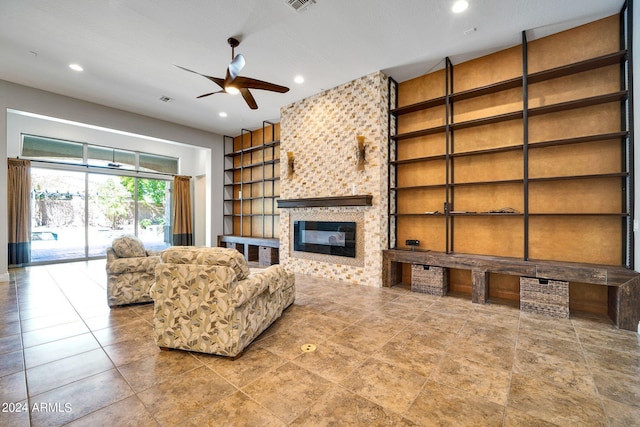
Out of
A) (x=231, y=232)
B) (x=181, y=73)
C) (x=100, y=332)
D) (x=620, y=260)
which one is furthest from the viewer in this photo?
(x=231, y=232)

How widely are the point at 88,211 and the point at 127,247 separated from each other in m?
4.91

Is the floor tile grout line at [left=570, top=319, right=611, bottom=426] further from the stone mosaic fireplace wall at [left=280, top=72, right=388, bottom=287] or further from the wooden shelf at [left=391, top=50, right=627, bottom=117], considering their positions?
the wooden shelf at [left=391, top=50, right=627, bottom=117]

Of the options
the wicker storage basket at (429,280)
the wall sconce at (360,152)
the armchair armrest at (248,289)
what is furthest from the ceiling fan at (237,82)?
the wicker storage basket at (429,280)

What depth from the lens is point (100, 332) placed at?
2.74 metres

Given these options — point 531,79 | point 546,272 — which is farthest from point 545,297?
point 531,79

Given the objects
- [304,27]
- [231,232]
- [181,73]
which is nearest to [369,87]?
[304,27]

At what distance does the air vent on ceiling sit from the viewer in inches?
117

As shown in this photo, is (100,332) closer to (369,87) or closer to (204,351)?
(204,351)

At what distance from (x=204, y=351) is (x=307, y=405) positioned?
42.0 inches

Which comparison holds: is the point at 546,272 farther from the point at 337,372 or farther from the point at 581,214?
the point at 337,372

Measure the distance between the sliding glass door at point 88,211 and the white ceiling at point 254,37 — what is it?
8.83ft

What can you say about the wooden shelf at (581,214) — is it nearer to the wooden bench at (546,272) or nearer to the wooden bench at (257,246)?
the wooden bench at (546,272)

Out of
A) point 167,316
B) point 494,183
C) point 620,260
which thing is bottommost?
point 167,316

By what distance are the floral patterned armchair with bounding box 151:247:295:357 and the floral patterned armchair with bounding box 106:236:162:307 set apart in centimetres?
133
